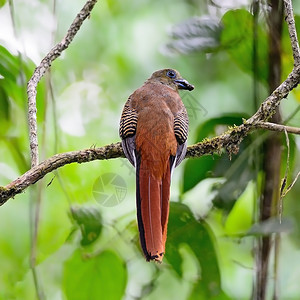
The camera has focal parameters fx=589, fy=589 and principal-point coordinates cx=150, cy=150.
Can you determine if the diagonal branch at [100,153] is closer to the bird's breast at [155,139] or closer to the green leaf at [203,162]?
the bird's breast at [155,139]

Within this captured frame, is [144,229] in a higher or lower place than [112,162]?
lower

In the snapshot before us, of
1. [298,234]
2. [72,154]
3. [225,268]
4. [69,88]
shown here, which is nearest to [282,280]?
[298,234]

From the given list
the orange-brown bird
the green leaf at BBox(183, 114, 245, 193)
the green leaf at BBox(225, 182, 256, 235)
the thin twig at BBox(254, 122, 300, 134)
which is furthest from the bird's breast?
the green leaf at BBox(225, 182, 256, 235)

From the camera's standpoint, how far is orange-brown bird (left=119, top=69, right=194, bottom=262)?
6.74ft

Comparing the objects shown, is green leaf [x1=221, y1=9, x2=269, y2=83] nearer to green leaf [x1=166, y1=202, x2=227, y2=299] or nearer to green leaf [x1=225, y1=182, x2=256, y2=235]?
green leaf [x1=166, y1=202, x2=227, y2=299]

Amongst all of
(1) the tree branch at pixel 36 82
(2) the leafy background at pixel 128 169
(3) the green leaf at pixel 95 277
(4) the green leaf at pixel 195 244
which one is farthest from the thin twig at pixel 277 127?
(3) the green leaf at pixel 95 277

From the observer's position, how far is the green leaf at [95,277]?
2445mm

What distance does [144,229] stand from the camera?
6.71ft

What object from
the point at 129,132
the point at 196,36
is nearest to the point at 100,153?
the point at 129,132

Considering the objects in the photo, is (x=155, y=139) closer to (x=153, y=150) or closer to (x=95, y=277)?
(x=153, y=150)

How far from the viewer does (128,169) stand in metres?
3.62

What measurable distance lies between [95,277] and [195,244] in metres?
0.45

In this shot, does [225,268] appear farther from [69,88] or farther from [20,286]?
[69,88]

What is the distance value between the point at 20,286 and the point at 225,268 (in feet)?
4.19
